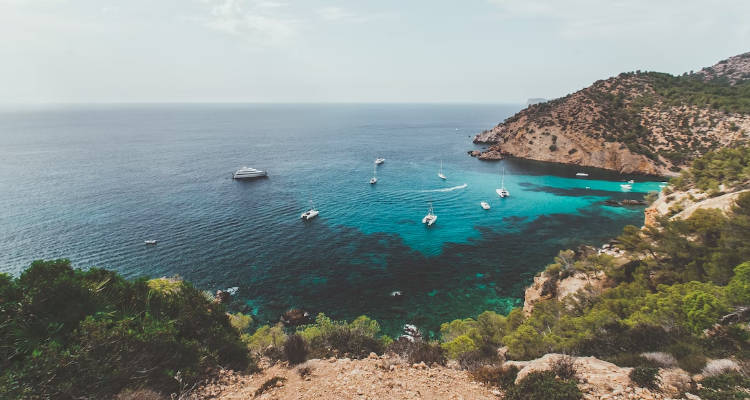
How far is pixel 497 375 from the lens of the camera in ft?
48.6

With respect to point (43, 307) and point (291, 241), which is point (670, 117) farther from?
point (43, 307)

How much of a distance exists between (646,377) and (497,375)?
5.88m

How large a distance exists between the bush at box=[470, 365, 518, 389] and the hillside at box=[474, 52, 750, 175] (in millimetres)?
106700

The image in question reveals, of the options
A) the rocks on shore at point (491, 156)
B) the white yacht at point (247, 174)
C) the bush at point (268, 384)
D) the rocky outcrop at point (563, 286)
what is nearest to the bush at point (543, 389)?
the bush at point (268, 384)

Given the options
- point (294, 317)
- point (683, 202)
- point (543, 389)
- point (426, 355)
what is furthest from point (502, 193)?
point (543, 389)

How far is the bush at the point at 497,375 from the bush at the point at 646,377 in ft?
15.4

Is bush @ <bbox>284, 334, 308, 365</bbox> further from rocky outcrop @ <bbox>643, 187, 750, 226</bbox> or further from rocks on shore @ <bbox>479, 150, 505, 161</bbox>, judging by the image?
rocks on shore @ <bbox>479, 150, 505, 161</bbox>

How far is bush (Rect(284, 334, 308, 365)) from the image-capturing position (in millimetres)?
17016

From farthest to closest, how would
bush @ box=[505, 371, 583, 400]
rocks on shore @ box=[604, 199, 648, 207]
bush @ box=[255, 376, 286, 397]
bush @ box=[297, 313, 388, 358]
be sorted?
1. rocks on shore @ box=[604, 199, 648, 207]
2. bush @ box=[297, 313, 388, 358]
3. bush @ box=[255, 376, 286, 397]
4. bush @ box=[505, 371, 583, 400]

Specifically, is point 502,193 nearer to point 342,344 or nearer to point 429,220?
point 429,220

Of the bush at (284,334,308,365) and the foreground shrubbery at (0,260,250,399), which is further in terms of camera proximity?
the bush at (284,334,308,365)

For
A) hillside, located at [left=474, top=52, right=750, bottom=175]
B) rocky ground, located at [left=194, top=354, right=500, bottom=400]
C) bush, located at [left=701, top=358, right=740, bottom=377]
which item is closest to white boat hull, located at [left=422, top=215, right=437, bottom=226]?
rocky ground, located at [left=194, top=354, right=500, bottom=400]

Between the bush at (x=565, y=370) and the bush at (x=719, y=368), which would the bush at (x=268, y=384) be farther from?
the bush at (x=719, y=368)

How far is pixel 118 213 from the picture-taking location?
60.5m
